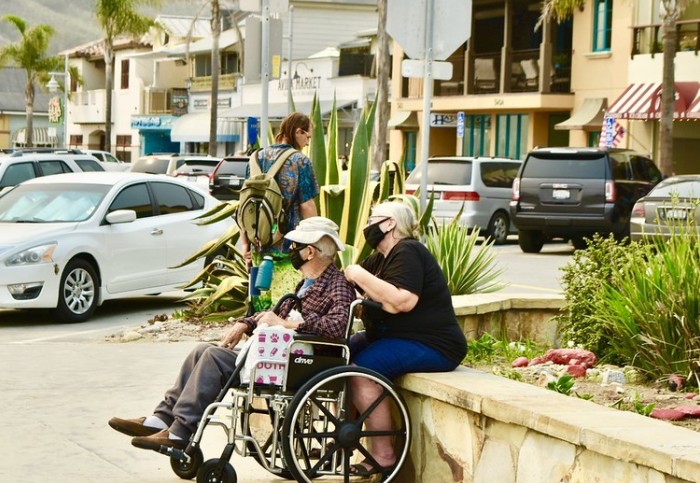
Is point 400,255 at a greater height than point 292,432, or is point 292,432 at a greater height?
point 400,255

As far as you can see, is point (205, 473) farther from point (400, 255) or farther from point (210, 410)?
point (400, 255)

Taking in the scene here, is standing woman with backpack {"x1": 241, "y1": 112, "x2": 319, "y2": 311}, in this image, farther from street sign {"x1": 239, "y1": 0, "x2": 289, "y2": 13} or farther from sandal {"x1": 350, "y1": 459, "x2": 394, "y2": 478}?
street sign {"x1": 239, "y1": 0, "x2": 289, "y2": 13}

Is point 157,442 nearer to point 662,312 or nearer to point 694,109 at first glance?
point 662,312

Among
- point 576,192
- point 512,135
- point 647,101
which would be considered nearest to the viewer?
point 576,192

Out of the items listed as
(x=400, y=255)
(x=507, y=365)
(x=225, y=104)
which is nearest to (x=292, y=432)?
(x=400, y=255)

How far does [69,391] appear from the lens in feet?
30.9

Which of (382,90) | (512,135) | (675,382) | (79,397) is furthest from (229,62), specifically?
(675,382)

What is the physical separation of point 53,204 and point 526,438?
9488mm

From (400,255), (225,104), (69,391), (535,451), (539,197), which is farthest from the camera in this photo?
(225,104)

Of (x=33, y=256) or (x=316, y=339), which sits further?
(x=33, y=256)

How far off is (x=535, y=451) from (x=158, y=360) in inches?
212

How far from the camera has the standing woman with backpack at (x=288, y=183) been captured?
8.82 metres

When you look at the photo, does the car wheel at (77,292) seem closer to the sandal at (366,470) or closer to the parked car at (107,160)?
the sandal at (366,470)

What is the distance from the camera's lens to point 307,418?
675 centimetres
